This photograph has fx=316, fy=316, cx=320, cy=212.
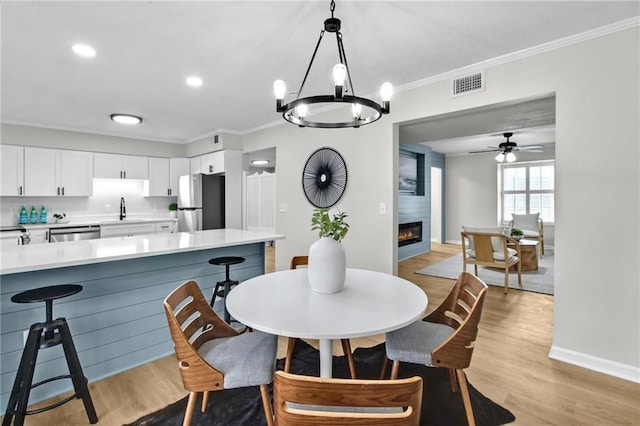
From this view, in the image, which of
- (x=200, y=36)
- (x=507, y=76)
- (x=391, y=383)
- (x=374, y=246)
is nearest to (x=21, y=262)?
(x=200, y=36)

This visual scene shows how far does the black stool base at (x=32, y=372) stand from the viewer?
1.61 m

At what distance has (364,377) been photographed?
2209mm

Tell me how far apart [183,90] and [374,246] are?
8.96 ft

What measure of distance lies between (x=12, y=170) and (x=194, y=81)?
3458 mm

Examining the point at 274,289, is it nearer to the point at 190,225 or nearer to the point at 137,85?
the point at 137,85

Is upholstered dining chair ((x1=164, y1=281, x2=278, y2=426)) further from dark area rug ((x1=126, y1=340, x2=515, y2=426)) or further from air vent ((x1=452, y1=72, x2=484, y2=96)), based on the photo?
air vent ((x1=452, y1=72, x2=484, y2=96))

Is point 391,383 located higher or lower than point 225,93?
lower

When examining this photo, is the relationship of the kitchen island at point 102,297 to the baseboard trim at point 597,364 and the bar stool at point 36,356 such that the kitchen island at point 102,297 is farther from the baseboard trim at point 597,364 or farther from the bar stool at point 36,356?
A: the baseboard trim at point 597,364

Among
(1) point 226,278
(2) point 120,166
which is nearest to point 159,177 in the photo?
(2) point 120,166

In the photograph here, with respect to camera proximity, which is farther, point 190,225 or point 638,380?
point 190,225

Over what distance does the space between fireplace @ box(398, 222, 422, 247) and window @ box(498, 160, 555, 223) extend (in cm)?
254

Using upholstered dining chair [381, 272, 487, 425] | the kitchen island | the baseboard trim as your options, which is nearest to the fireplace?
the baseboard trim

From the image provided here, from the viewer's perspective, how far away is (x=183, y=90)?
3.46 metres

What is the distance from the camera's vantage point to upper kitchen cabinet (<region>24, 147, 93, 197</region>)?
15.3 ft
